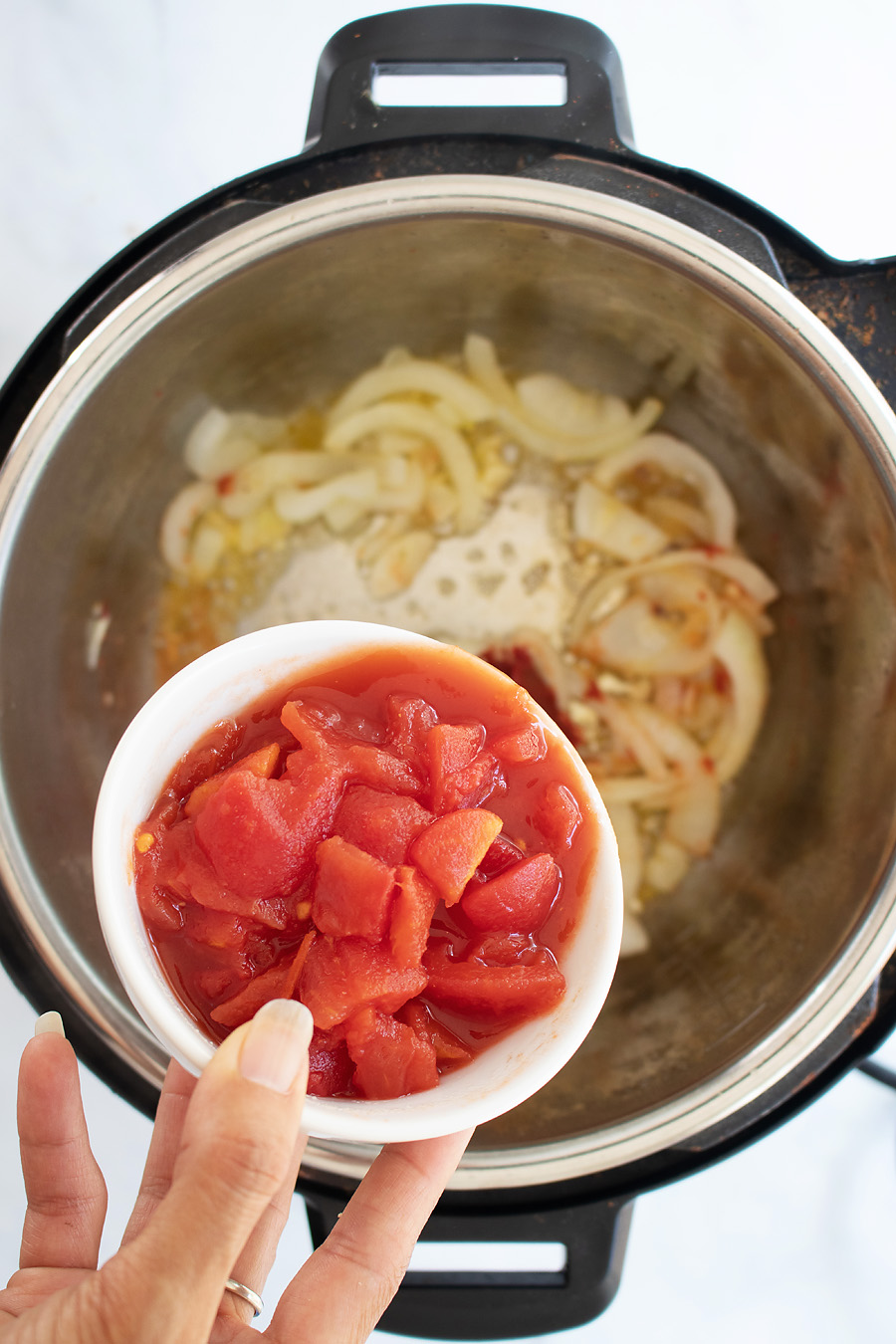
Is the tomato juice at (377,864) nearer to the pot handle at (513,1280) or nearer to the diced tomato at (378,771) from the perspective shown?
the diced tomato at (378,771)

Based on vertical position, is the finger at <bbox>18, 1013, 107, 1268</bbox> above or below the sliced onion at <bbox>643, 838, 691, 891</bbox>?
below

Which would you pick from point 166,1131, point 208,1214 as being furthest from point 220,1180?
point 166,1131

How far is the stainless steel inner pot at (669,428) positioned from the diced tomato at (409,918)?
464 mm

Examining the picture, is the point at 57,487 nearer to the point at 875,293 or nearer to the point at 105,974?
the point at 105,974

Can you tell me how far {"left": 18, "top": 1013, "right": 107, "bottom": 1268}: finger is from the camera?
89 cm

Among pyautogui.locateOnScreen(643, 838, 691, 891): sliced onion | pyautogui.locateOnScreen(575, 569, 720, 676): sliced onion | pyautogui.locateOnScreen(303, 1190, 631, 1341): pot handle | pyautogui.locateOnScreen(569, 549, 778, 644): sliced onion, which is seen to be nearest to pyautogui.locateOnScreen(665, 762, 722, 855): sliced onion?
pyautogui.locateOnScreen(643, 838, 691, 891): sliced onion

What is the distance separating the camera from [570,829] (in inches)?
31.3

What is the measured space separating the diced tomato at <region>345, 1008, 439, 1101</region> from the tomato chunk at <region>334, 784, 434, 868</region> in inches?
5.3

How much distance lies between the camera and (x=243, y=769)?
0.73 metres


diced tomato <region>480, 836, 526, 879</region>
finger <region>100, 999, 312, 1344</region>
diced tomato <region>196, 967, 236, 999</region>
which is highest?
diced tomato <region>480, 836, 526, 879</region>

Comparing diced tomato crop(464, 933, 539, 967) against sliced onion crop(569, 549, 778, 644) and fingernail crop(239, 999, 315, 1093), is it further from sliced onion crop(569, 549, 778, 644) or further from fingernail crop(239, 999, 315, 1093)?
sliced onion crop(569, 549, 778, 644)

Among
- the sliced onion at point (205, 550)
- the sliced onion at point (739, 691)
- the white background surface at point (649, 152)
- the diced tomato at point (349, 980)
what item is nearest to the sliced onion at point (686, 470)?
the sliced onion at point (739, 691)

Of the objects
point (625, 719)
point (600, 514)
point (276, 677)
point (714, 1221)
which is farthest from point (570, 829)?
point (714, 1221)

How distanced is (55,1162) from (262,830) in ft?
1.76
